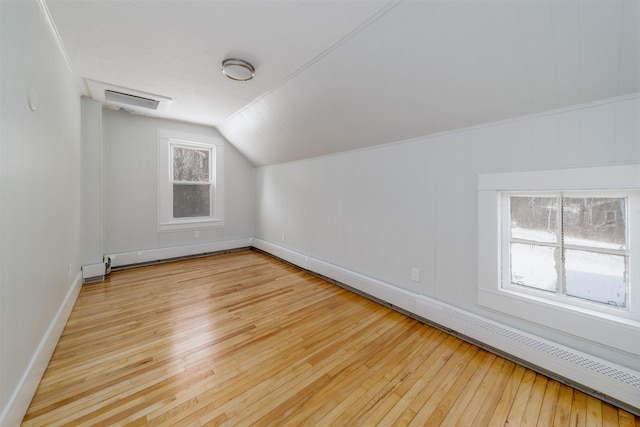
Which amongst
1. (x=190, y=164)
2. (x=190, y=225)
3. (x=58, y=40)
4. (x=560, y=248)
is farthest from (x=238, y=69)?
(x=190, y=225)

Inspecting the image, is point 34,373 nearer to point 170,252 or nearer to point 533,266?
point 170,252

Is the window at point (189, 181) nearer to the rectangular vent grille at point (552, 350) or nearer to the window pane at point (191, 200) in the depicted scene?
the window pane at point (191, 200)

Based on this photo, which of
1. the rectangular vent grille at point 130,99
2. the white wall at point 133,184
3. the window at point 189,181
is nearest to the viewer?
the rectangular vent grille at point 130,99

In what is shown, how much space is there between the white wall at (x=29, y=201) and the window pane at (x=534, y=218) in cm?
320

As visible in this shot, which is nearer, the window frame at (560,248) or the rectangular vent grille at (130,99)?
the window frame at (560,248)

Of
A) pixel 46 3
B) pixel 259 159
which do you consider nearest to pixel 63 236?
pixel 46 3

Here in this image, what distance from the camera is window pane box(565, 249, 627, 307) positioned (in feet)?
5.23

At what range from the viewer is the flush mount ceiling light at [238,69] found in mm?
2283

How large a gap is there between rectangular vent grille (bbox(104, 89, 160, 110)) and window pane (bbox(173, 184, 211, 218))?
58.1 inches

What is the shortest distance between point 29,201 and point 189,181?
10.7 ft

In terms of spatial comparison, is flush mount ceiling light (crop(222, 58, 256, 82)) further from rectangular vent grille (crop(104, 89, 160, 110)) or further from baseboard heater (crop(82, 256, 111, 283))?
baseboard heater (crop(82, 256, 111, 283))

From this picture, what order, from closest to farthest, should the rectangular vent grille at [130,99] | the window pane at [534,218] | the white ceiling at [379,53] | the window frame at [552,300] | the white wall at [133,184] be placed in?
the white ceiling at [379,53] → the window frame at [552,300] → the window pane at [534,218] → the rectangular vent grille at [130,99] → the white wall at [133,184]

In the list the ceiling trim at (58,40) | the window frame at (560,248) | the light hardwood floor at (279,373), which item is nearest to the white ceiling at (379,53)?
the ceiling trim at (58,40)

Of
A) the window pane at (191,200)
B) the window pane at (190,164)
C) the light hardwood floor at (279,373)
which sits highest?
the window pane at (190,164)
